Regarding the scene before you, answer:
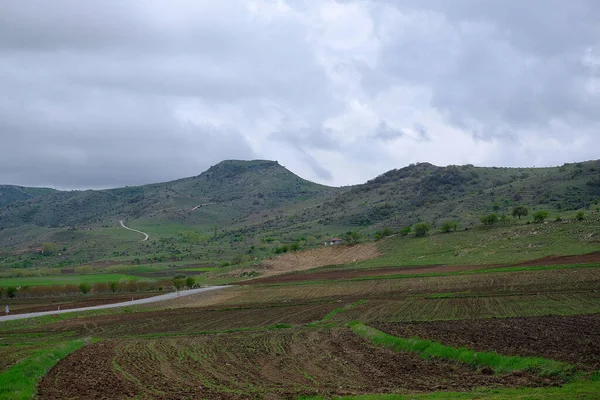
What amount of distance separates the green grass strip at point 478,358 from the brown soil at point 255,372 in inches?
23.7

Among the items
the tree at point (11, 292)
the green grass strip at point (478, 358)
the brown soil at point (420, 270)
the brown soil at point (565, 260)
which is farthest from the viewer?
the tree at point (11, 292)

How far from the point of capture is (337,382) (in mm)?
18312

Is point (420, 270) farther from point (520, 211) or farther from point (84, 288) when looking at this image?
point (84, 288)

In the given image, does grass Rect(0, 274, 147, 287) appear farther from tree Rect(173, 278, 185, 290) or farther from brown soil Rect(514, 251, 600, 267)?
brown soil Rect(514, 251, 600, 267)

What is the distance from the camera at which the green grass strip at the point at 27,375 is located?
17.5 metres

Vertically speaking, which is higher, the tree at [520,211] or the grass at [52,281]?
the tree at [520,211]

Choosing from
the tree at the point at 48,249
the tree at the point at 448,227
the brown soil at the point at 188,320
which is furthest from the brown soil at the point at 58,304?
the tree at the point at 48,249

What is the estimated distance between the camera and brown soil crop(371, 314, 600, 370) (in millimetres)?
19828

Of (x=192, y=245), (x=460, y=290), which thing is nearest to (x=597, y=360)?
(x=460, y=290)

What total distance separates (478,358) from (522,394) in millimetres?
5664

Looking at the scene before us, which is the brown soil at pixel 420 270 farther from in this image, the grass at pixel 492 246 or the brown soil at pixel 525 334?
the brown soil at pixel 525 334

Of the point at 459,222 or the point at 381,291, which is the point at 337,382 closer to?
the point at 381,291

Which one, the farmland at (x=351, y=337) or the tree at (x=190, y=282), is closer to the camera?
the farmland at (x=351, y=337)

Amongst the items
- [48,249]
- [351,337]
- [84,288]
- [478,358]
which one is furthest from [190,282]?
[48,249]
